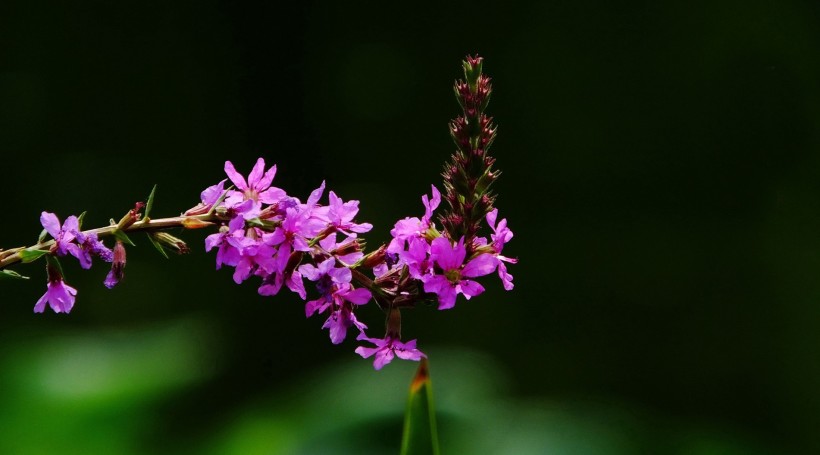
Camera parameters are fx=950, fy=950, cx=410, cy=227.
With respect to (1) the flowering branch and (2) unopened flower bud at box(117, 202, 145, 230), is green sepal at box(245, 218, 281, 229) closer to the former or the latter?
(1) the flowering branch

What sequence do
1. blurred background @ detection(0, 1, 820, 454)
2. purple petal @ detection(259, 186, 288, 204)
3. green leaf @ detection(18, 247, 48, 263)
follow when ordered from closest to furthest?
green leaf @ detection(18, 247, 48, 263), purple petal @ detection(259, 186, 288, 204), blurred background @ detection(0, 1, 820, 454)

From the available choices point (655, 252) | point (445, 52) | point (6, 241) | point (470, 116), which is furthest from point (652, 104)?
point (470, 116)

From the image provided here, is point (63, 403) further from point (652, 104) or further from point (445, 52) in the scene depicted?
point (652, 104)

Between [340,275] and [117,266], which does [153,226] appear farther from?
[340,275]

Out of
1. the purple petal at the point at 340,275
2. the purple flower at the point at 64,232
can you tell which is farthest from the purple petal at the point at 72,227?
the purple petal at the point at 340,275

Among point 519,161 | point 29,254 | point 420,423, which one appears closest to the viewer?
point 29,254

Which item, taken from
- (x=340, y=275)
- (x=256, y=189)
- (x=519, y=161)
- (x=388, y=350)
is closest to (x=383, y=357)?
(x=388, y=350)

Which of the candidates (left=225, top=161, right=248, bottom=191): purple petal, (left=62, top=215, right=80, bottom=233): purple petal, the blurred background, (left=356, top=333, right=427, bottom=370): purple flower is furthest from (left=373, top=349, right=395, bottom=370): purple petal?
A: the blurred background
